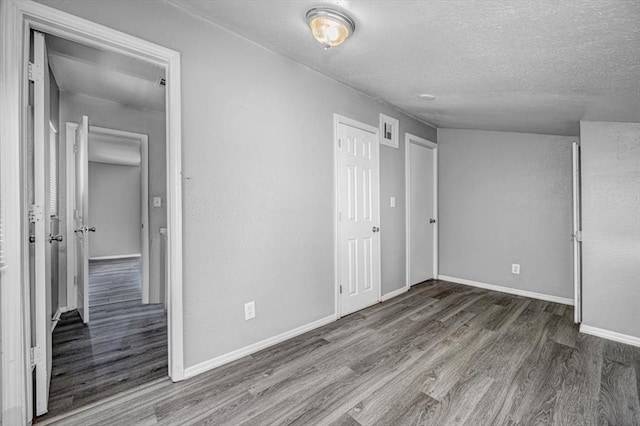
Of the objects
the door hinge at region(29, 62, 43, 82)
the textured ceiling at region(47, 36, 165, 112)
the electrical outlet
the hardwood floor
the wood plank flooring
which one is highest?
the textured ceiling at region(47, 36, 165, 112)

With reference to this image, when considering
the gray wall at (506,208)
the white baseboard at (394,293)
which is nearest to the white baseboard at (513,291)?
the gray wall at (506,208)

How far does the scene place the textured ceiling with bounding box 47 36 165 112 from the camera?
2287 millimetres

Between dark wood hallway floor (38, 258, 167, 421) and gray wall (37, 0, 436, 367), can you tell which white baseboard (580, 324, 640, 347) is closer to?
gray wall (37, 0, 436, 367)

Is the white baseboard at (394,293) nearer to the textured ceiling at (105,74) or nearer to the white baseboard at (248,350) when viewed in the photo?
the white baseboard at (248,350)

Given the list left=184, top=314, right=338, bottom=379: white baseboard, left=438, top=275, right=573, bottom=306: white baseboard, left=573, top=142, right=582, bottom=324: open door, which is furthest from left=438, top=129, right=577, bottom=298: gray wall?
left=184, top=314, right=338, bottom=379: white baseboard

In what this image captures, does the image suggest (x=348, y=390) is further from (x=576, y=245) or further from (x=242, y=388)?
(x=576, y=245)

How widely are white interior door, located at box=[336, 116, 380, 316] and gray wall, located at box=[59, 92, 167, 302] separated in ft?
7.50

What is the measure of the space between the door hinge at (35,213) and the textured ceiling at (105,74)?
123cm

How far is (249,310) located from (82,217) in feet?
7.09

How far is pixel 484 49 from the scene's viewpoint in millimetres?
1870

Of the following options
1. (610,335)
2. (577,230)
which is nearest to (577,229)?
(577,230)

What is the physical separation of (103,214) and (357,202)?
664 cm

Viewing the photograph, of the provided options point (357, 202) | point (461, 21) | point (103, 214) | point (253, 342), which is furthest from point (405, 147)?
point (103, 214)

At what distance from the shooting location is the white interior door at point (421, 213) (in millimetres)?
4238
